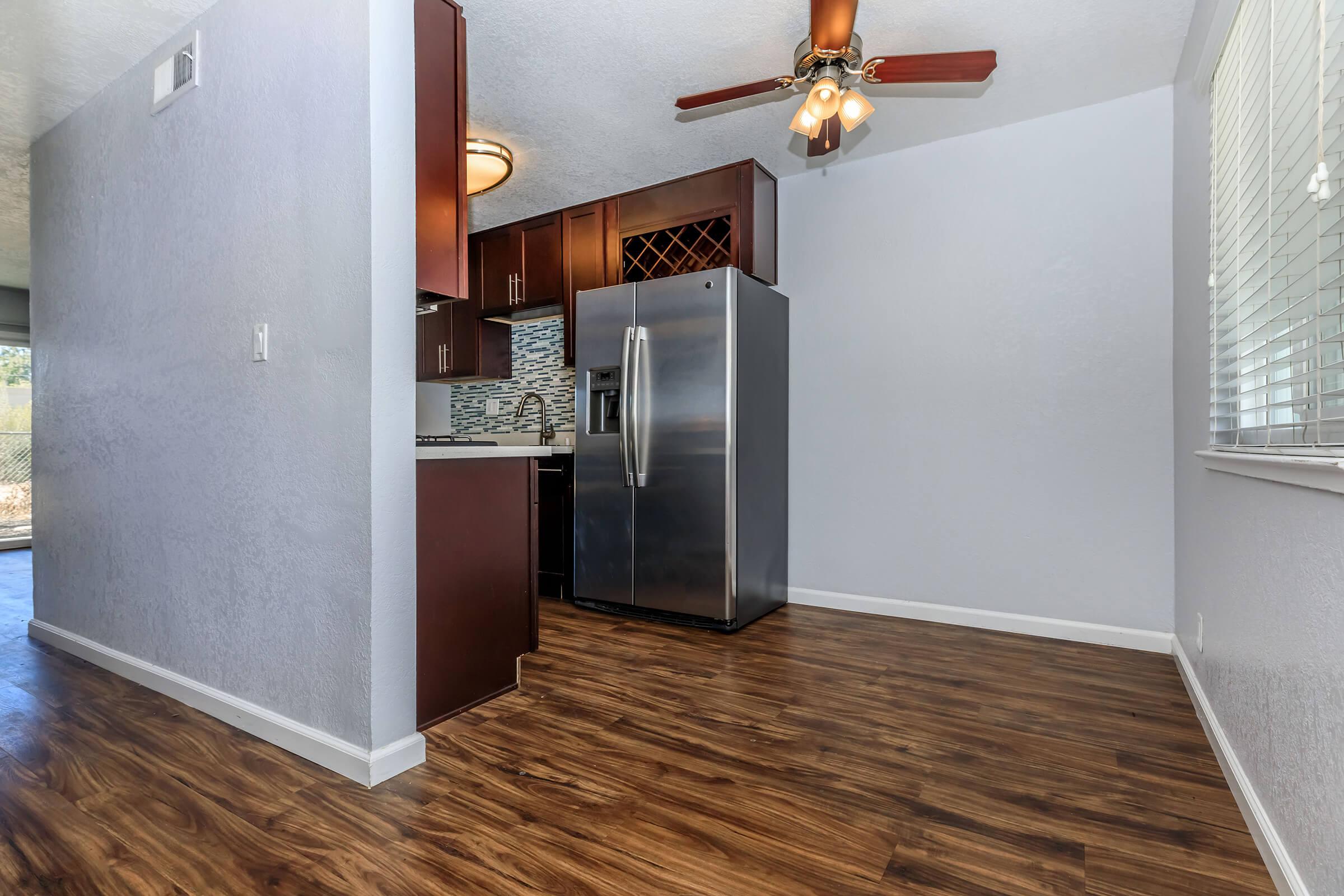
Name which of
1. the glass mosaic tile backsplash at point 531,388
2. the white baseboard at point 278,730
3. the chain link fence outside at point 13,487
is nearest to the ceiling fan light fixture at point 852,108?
the white baseboard at point 278,730

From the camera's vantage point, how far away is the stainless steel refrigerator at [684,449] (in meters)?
3.21

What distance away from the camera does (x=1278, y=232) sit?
1.44 metres

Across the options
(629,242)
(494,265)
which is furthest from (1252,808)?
(494,265)

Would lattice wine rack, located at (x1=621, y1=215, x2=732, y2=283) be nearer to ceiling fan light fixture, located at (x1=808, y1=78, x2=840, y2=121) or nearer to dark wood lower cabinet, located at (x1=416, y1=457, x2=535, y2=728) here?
ceiling fan light fixture, located at (x1=808, y1=78, x2=840, y2=121)

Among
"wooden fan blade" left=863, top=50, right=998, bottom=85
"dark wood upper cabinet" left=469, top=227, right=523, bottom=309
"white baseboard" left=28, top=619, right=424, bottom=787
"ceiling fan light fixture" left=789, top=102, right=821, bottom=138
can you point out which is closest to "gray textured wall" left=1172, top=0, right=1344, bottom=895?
"wooden fan blade" left=863, top=50, right=998, bottom=85

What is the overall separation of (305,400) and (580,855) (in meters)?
1.36

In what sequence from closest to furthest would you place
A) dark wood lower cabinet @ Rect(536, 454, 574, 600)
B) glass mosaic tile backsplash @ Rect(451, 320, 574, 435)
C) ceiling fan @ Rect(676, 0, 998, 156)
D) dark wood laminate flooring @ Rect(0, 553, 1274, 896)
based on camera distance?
dark wood laminate flooring @ Rect(0, 553, 1274, 896) < ceiling fan @ Rect(676, 0, 998, 156) < dark wood lower cabinet @ Rect(536, 454, 574, 600) < glass mosaic tile backsplash @ Rect(451, 320, 574, 435)

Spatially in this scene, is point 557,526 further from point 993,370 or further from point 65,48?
point 65,48

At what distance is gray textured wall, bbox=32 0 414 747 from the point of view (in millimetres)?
1746

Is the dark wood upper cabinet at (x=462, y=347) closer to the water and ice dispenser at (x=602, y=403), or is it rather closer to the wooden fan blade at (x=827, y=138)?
the water and ice dispenser at (x=602, y=403)

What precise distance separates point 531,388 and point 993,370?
3002mm

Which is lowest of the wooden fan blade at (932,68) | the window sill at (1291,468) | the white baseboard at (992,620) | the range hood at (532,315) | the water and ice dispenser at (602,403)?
the white baseboard at (992,620)

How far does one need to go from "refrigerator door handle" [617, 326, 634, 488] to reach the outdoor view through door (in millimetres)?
6245

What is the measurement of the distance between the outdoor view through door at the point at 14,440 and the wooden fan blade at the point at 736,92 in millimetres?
6997
